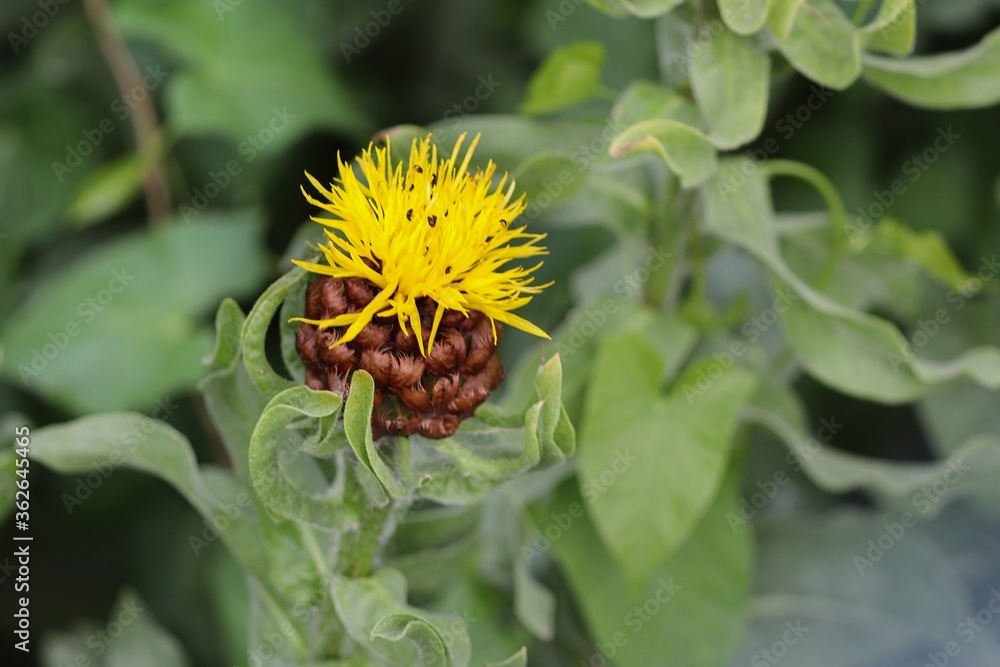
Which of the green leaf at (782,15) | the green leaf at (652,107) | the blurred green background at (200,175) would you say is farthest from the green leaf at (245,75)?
the green leaf at (782,15)

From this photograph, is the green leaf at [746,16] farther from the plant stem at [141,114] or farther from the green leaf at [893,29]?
the plant stem at [141,114]

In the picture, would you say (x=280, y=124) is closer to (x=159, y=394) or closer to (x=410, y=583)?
(x=159, y=394)

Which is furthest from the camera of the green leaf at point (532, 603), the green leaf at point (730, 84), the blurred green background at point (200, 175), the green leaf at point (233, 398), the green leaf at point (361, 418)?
the blurred green background at point (200, 175)

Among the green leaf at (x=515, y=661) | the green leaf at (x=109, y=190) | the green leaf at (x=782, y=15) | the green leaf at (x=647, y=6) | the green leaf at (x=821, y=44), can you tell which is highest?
the green leaf at (x=647, y=6)

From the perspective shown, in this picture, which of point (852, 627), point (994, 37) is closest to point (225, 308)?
point (994, 37)

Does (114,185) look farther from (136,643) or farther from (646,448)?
(646,448)

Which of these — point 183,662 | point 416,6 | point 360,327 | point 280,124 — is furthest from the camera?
point 416,6

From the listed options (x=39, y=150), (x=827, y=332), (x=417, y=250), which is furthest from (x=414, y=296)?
(x=39, y=150)
